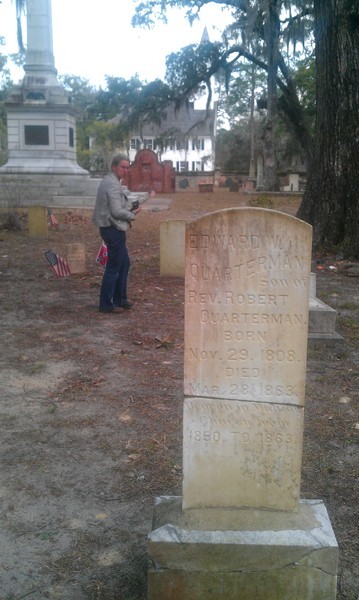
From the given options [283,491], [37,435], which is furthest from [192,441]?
[37,435]

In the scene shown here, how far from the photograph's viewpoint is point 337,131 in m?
11.9

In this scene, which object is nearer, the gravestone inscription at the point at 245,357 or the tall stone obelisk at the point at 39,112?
the gravestone inscription at the point at 245,357

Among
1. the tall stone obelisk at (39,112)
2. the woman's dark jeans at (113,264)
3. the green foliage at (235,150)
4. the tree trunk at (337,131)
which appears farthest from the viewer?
the green foliage at (235,150)

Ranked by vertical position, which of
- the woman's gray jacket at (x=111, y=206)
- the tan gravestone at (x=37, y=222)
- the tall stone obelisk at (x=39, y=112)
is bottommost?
the tan gravestone at (x=37, y=222)

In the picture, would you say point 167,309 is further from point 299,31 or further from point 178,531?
point 299,31

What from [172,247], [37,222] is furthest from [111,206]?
[37,222]

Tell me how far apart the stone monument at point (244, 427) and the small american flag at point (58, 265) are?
7.51 metres

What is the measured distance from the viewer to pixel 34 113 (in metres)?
23.1

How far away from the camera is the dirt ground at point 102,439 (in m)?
3.01

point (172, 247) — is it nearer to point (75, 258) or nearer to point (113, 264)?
point (75, 258)

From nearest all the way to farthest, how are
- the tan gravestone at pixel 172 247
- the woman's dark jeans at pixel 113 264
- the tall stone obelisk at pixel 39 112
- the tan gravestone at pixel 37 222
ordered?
the woman's dark jeans at pixel 113 264 < the tan gravestone at pixel 172 247 < the tan gravestone at pixel 37 222 < the tall stone obelisk at pixel 39 112

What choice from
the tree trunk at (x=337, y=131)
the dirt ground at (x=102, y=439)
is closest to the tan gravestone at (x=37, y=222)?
the tree trunk at (x=337, y=131)

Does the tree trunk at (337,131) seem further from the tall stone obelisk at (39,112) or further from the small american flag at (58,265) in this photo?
the tall stone obelisk at (39,112)

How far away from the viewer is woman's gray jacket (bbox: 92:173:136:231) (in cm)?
712
